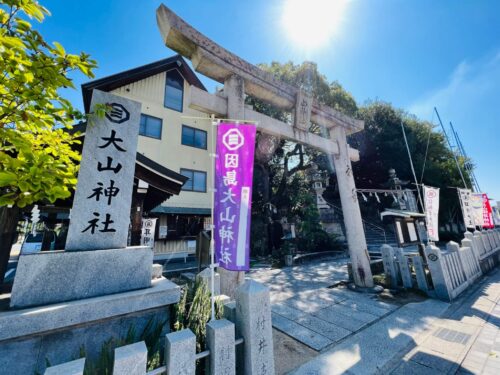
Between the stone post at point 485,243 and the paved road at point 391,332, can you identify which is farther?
the stone post at point 485,243

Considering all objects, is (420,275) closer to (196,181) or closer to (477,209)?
(477,209)

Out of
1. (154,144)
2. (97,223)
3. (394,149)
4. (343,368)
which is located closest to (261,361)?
(343,368)

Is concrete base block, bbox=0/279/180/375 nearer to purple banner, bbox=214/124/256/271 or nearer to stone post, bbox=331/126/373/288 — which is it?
purple banner, bbox=214/124/256/271

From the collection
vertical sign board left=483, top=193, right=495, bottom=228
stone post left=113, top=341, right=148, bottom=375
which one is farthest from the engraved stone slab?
vertical sign board left=483, top=193, right=495, bottom=228

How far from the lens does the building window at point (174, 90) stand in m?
16.2

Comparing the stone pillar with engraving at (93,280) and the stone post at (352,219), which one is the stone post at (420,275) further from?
the stone pillar with engraving at (93,280)

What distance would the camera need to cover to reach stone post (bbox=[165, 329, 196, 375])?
5.92 ft

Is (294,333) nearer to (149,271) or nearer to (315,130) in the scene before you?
(149,271)

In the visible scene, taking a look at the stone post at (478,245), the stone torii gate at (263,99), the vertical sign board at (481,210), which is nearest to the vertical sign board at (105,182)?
the stone torii gate at (263,99)

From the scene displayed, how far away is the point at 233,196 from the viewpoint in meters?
3.01

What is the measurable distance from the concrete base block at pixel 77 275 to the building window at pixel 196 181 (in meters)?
13.3

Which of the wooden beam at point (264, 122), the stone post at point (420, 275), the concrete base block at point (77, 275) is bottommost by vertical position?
the stone post at point (420, 275)

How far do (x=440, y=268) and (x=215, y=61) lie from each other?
7.67 meters

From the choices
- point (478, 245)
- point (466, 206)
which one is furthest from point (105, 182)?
point (466, 206)
